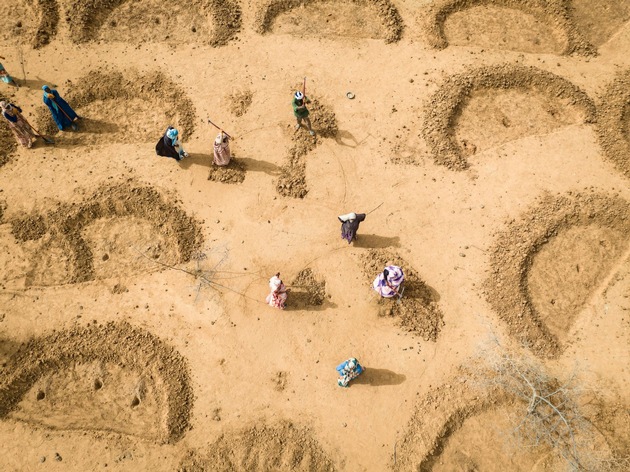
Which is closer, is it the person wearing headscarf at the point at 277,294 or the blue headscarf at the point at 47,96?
the person wearing headscarf at the point at 277,294

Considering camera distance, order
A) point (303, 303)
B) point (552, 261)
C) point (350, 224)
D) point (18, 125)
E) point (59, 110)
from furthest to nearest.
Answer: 1. point (59, 110)
2. point (18, 125)
3. point (552, 261)
4. point (303, 303)
5. point (350, 224)

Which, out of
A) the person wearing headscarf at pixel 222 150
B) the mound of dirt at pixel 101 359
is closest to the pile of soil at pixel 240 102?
the person wearing headscarf at pixel 222 150

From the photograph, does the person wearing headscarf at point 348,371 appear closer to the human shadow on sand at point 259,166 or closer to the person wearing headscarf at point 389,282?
the person wearing headscarf at point 389,282

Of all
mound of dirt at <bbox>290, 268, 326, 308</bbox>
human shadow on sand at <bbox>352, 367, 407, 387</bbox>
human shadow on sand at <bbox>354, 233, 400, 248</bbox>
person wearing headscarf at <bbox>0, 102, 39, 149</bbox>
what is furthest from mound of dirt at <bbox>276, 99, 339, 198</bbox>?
person wearing headscarf at <bbox>0, 102, 39, 149</bbox>

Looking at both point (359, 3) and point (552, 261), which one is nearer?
point (552, 261)

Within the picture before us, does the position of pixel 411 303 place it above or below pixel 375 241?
below

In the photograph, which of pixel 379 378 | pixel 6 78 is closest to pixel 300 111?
pixel 379 378

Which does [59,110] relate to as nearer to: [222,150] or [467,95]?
[222,150]
